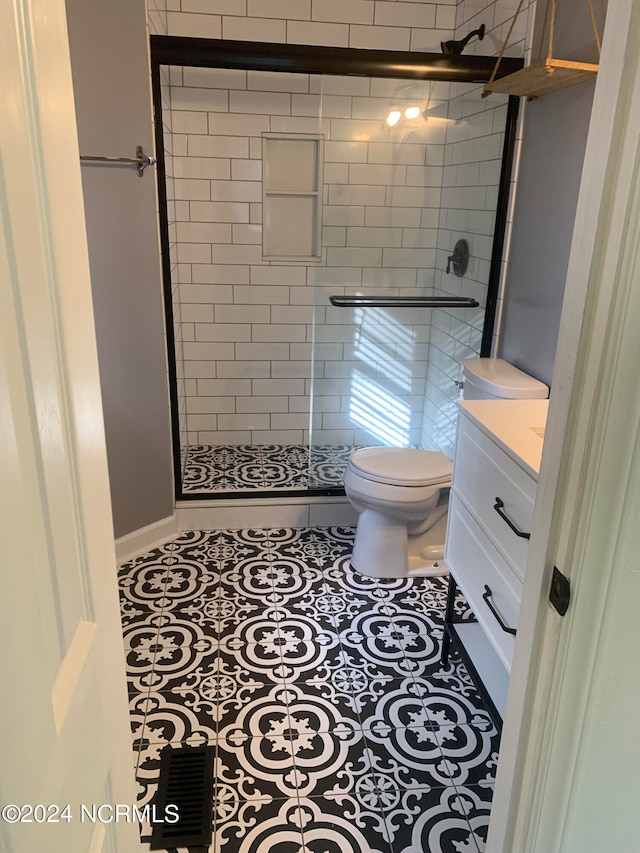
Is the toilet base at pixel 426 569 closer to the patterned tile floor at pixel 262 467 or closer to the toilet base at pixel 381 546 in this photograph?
the toilet base at pixel 381 546

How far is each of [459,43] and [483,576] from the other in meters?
2.23

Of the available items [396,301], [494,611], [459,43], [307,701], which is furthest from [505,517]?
[459,43]

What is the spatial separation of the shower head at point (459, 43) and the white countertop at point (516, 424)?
1605mm

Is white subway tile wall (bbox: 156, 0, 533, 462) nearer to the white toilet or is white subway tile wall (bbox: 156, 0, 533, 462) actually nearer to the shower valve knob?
the shower valve knob

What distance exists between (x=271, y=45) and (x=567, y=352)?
80.9 inches

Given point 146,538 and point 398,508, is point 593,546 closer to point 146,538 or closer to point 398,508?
point 398,508

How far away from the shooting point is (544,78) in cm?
204

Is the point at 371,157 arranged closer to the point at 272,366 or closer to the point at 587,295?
the point at 272,366

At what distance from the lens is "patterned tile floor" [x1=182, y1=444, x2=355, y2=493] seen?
3102mm

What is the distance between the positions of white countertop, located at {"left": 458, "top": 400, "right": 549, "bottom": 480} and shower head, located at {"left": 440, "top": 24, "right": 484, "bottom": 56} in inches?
63.2

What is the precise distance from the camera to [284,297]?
349 cm

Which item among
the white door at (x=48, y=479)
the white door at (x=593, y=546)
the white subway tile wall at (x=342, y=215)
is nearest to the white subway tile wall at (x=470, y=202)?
the white subway tile wall at (x=342, y=215)

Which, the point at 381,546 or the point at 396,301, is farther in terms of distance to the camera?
the point at 396,301

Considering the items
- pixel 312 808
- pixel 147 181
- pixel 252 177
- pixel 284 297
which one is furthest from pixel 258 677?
pixel 252 177
